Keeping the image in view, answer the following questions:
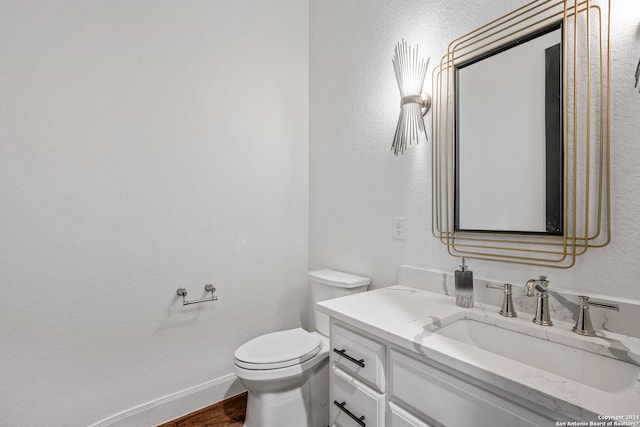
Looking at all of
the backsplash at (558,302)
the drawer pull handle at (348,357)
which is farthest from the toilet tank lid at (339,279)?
the drawer pull handle at (348,357)

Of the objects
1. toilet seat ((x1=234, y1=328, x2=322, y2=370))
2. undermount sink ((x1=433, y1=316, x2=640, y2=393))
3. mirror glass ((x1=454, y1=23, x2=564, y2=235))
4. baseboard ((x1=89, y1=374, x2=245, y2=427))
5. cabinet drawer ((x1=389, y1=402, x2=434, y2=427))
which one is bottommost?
baseboard ((x1=89, y1=374, x2=245, y2=427))

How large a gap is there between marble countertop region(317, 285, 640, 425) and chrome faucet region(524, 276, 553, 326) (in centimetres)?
2

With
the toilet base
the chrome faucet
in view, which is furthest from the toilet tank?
the chrome faucet

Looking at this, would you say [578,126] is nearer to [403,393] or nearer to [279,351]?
[403,393]

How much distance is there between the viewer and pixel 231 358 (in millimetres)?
1900

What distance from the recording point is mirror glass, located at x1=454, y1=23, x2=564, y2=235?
1020 mm

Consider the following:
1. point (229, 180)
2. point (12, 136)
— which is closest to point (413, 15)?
point (229, 180)

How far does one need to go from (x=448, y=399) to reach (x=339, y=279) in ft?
3.22

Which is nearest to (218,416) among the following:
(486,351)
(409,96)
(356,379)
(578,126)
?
(356,379)

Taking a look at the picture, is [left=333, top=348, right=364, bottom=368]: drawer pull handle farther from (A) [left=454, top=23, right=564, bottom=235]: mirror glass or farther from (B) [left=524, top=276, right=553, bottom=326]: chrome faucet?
(A) [left=454, top=23, right=564, bottom=235]: mirror glass

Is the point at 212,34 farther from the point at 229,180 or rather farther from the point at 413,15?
the point at 413,15

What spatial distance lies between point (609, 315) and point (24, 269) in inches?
85.6

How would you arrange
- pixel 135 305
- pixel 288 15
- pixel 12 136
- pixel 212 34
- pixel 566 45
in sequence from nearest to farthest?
pixel 566 45 < pixel 12 136 < pixel 135 305 < pixel 212 34 < pixel 288 15

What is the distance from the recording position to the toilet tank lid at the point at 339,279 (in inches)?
65.7
